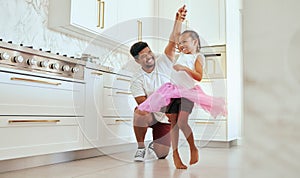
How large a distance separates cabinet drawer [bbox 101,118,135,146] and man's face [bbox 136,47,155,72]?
589mm

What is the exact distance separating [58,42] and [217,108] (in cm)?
145

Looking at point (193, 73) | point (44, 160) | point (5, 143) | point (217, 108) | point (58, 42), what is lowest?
point (44, 160)

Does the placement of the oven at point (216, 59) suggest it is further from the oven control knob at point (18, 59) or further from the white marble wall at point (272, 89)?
the white marble wall at point (272, 89)

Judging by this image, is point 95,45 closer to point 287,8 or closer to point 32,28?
point 32,28

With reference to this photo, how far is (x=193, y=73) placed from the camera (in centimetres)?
190

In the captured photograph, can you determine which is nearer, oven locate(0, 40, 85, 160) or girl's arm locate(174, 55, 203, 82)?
oven locate(0, 40, 85, 160)

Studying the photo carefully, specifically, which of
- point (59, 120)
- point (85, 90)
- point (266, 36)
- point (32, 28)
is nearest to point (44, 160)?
point (59, 120)

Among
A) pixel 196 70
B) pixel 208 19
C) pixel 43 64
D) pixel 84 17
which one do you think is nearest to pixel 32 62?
pixel 43 64

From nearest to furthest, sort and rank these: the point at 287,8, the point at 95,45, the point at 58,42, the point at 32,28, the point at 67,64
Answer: the point at 287,8 → the point at 67,64 → the point at 32,28 → the point at 58,42 → the point at 95,45

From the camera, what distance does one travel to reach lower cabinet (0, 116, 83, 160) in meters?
1.60

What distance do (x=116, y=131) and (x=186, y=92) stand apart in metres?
0.94

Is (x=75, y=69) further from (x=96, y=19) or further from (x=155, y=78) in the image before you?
(x=96, y=19)

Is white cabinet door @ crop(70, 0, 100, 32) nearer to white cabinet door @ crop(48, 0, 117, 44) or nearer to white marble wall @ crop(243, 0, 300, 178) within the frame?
white cabinet door @ crop(48, 0, 117, 44)

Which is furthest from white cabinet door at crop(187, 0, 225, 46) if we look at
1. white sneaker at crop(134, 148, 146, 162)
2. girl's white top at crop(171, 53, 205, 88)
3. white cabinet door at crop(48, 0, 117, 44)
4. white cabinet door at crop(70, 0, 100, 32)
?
white sneaker at crop(134, 148, 146, 162)
